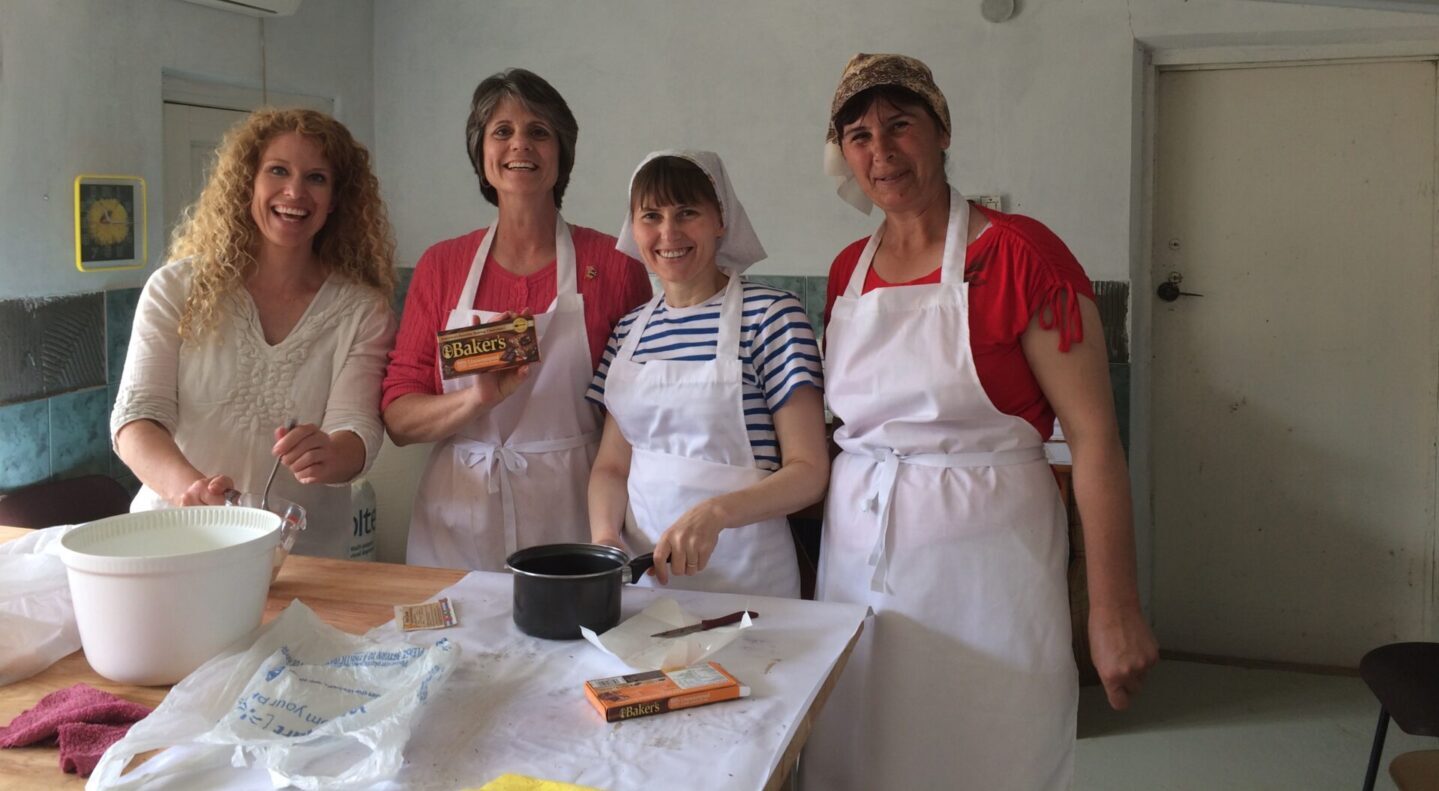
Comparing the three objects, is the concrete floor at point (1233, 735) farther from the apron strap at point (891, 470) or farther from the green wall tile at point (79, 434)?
the green wall tile at point (79, 434)

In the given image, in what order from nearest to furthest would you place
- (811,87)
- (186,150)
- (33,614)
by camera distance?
1. (33,614)
2. (186,150)
3. (811,87)

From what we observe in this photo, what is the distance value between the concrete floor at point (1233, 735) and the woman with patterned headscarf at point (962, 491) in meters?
1.55

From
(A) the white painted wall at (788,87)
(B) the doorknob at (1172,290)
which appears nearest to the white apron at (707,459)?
(A) the white painted wall at (788,87)

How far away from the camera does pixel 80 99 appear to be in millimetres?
2943

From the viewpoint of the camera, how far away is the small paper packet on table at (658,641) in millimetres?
1261

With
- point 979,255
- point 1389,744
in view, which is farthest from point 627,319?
point 1389,744

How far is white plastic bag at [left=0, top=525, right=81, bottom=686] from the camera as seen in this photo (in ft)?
4.09

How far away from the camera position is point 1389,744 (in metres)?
3.15

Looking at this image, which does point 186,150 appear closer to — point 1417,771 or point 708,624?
point 708,624

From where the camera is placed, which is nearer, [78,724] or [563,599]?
[78,724]

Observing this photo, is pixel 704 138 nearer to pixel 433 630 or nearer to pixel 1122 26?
pixel 1122 26

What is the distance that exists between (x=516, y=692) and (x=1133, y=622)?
0.78m

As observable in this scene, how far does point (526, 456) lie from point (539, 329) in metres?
0.22

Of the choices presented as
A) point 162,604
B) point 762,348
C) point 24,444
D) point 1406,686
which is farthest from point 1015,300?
point 24,444
